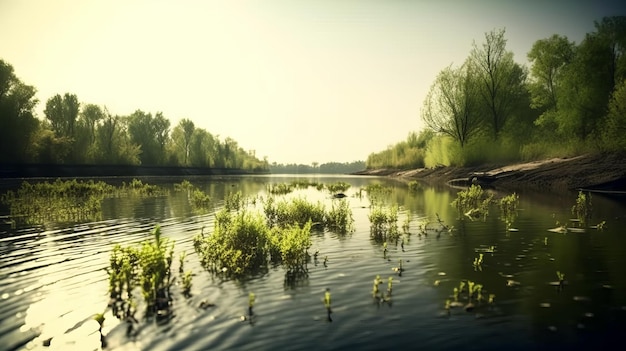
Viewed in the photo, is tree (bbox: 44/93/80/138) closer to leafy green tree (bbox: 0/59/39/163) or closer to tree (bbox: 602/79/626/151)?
leafy green tree (bbox: 0/59/39/163)

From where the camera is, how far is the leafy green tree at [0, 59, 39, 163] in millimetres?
58000

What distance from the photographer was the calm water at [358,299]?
6516 millimetres

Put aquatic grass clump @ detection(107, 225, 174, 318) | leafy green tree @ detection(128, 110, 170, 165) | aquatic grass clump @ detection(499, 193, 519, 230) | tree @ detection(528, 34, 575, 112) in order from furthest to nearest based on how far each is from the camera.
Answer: leafy green tree @ detection(128, 110, 170, 165) → tree @ detection(528, 34, 575, 112) → aquatic grass clump @ detection(499, 193, 519, 230) → aquatic grass clump @ detection(107, 225, 174, 318)

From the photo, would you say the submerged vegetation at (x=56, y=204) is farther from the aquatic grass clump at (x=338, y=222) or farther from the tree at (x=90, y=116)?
the tree at (x=90, y=116)

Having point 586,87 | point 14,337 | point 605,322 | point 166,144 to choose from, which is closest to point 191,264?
point 14,337

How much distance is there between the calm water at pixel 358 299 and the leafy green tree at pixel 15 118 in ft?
184

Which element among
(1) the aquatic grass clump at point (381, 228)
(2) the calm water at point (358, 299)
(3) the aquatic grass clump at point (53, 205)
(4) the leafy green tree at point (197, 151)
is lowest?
(2) the calm water at point (358, 299)

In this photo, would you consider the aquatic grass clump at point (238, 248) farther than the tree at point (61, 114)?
No

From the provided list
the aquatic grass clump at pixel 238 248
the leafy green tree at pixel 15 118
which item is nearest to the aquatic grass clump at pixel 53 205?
the aquatic grass clump at pixel 238 248

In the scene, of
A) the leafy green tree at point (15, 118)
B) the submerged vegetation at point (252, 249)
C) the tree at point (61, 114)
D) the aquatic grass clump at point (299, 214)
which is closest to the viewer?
the submerged vegetation at point (252, 249)

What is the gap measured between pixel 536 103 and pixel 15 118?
3267 inches

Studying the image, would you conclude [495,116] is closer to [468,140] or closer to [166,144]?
[468,140]

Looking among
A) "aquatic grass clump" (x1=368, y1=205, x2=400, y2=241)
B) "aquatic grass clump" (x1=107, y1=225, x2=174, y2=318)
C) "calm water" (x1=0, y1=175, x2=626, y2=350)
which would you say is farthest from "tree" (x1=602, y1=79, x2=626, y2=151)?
"aquatic grass clump" (x1=107, y1=225, x2=174, y2=318)

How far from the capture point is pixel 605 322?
689cm
